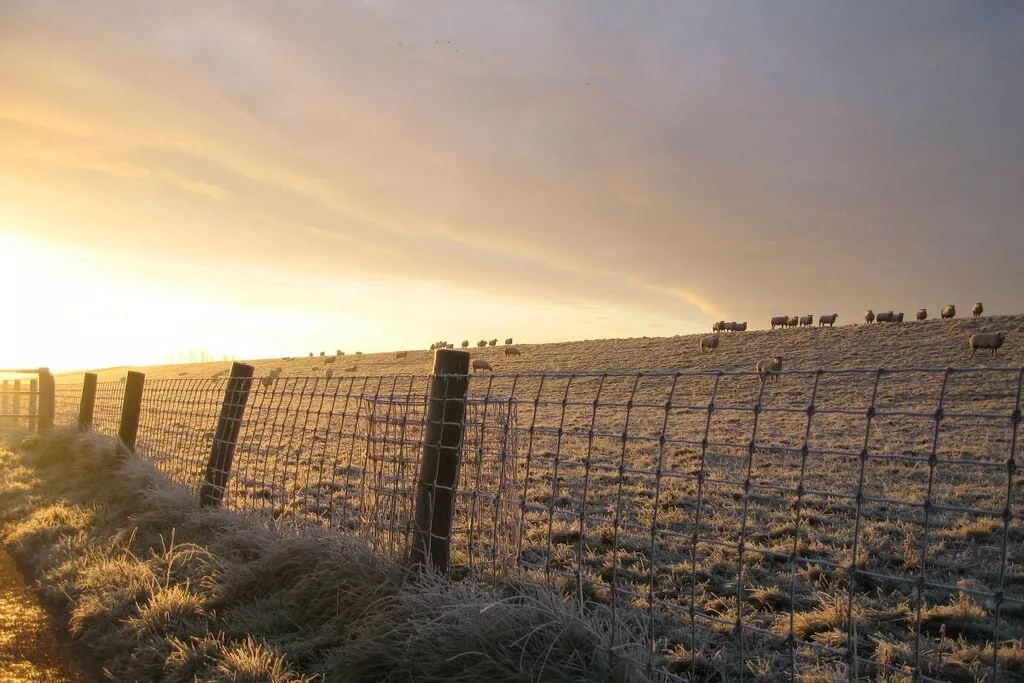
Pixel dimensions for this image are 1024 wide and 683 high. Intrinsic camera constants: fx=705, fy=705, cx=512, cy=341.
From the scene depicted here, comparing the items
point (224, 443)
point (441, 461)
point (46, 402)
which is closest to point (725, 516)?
point (441, 461)

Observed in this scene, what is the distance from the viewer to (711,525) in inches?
325

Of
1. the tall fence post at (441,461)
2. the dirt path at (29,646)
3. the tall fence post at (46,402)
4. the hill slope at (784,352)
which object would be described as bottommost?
the dirt path at (29,646)

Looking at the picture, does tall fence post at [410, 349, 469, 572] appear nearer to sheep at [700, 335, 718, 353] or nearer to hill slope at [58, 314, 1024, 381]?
hill slope at [58, 314, 1024, 381]

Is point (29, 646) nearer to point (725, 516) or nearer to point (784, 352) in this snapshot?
point (725, 516)

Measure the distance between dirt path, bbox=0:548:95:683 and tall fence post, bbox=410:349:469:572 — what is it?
2.23 meters

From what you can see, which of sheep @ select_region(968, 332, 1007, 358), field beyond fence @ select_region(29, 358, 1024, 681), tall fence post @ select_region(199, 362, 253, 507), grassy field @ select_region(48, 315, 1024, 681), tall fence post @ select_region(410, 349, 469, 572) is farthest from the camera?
sheep @ select_region(968, 332, 1007, 358)

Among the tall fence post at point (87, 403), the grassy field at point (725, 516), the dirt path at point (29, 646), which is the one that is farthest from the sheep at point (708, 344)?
the dirt path at point (29, 646)

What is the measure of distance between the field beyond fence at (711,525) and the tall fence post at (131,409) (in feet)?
0.27

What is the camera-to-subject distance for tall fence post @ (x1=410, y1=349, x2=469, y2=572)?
15.7 feet

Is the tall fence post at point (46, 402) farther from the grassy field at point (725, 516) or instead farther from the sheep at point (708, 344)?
the sheep at point (708, 344)

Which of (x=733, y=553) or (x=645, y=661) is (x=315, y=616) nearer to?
(x=645, y=661)

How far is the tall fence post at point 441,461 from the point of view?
4.79 meters

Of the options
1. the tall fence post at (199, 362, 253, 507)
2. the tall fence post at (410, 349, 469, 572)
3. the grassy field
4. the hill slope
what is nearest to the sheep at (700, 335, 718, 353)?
the hill slope

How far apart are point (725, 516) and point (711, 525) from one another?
1.97 feet
